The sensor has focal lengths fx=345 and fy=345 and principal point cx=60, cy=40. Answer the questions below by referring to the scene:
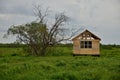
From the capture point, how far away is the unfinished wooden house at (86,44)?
134 feet

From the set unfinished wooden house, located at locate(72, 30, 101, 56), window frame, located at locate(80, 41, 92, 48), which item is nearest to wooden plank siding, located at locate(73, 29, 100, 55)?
unfinished wooden house, located at locate(72, 30, 101, 56)

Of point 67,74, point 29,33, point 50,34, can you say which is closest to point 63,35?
point 50,34

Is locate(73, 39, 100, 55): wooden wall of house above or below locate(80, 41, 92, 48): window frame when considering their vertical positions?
below

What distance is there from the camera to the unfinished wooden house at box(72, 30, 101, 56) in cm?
4097

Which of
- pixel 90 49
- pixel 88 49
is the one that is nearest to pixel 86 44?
pixel 88 49

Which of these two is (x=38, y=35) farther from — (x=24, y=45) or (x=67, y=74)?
(x=67, y=74)

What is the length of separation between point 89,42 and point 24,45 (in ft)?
25.3

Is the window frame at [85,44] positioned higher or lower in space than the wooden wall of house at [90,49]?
higher

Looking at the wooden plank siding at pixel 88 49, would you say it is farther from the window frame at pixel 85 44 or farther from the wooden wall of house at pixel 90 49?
the window frame at pixel 85 44

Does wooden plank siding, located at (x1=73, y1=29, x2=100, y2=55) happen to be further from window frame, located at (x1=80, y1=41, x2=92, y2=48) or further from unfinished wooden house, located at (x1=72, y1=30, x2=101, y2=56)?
window frame, located at (x1=80, y1=41, x2=92, y2=48)

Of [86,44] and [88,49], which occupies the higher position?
[86,44]

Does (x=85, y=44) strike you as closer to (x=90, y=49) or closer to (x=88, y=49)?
(x=88, y=49)

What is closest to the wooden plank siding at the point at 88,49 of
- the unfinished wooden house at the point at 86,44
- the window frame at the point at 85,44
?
the unfinished wooden house at the point at 86,44

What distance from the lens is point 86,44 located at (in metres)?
41.2
